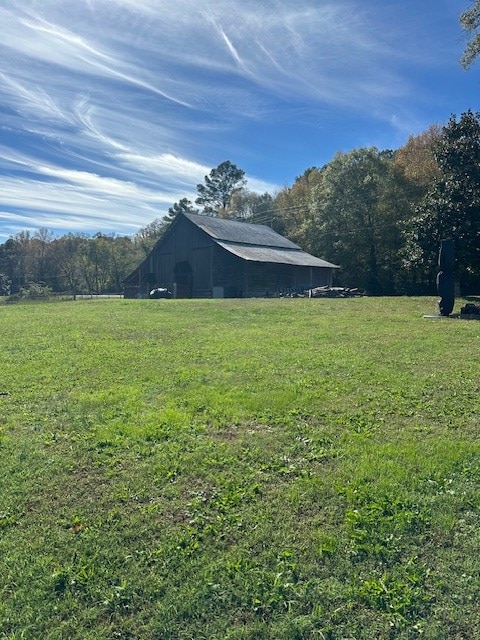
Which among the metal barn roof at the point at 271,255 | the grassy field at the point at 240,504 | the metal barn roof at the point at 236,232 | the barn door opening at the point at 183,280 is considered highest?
the metal barn roof at the point at 236,232

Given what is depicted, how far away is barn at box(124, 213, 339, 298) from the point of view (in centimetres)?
3484

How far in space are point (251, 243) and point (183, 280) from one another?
673cm

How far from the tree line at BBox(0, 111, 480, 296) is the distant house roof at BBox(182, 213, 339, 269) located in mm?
4836

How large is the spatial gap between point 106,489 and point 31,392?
10.3ft

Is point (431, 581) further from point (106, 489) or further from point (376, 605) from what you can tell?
point (106, 489)

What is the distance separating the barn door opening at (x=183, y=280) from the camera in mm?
37781

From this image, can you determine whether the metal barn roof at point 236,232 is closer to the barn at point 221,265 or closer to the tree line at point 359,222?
the barn at point 221,265

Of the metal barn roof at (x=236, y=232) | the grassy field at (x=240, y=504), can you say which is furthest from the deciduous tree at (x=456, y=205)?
the grassy field at (x=240, y=504)

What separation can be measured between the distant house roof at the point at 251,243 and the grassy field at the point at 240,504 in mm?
27444

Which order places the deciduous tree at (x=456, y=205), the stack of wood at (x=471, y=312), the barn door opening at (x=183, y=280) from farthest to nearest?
the barn door opening at (x=183, y=280)
the deciduous tree at (x=456, y=205)
the stack of wood at (x=471, y=312)

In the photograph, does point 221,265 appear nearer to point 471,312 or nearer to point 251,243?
point 251,243

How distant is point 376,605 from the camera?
269cm

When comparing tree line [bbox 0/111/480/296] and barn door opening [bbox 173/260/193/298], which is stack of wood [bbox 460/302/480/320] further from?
barn door opening [bbox 173/260/193/298]

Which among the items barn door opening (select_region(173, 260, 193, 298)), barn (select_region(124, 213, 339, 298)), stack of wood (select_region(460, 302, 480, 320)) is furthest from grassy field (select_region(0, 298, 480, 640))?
barn door opening (select_region(173, 260, 193, 298))
